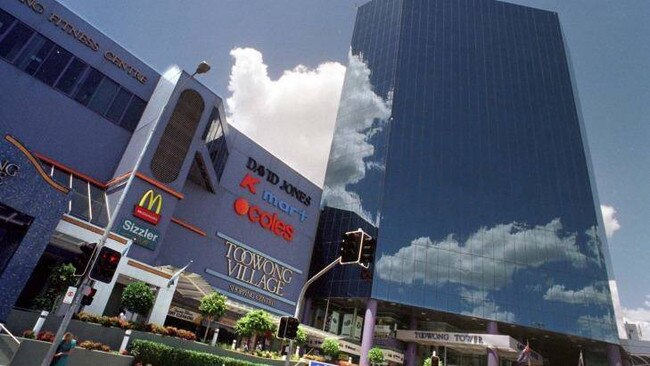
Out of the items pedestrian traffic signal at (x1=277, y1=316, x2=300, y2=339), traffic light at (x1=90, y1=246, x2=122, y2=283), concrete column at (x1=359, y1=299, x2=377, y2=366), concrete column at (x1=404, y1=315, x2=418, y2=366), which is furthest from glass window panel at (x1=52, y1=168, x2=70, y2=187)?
concrete column at (x1=404, y1=315, x2=418, y2=366)

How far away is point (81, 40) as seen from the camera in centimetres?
3728

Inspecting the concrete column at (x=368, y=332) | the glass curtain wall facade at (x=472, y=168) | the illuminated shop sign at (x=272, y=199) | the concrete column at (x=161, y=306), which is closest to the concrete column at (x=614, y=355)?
the glass curtain wall facade at (x=472, y=168)

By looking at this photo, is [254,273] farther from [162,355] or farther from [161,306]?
[162,355]

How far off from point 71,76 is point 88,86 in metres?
1.54

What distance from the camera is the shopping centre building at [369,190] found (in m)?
33.2

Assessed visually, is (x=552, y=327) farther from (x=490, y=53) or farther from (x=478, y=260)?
(x=490, y=53)

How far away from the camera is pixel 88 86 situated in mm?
37219

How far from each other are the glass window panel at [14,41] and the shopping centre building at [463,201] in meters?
42.4

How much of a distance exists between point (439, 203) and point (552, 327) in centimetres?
2323

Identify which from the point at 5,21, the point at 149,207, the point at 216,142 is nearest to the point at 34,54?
the point at 5,21

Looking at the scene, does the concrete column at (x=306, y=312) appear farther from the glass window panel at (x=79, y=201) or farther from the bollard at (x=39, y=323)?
→ the bollard at (x=39, y=323)

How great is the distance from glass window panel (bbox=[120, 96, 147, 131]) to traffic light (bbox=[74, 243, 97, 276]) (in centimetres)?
2943

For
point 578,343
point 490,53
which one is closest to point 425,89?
point 490,53

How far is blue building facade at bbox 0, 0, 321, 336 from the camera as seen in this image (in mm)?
25266
